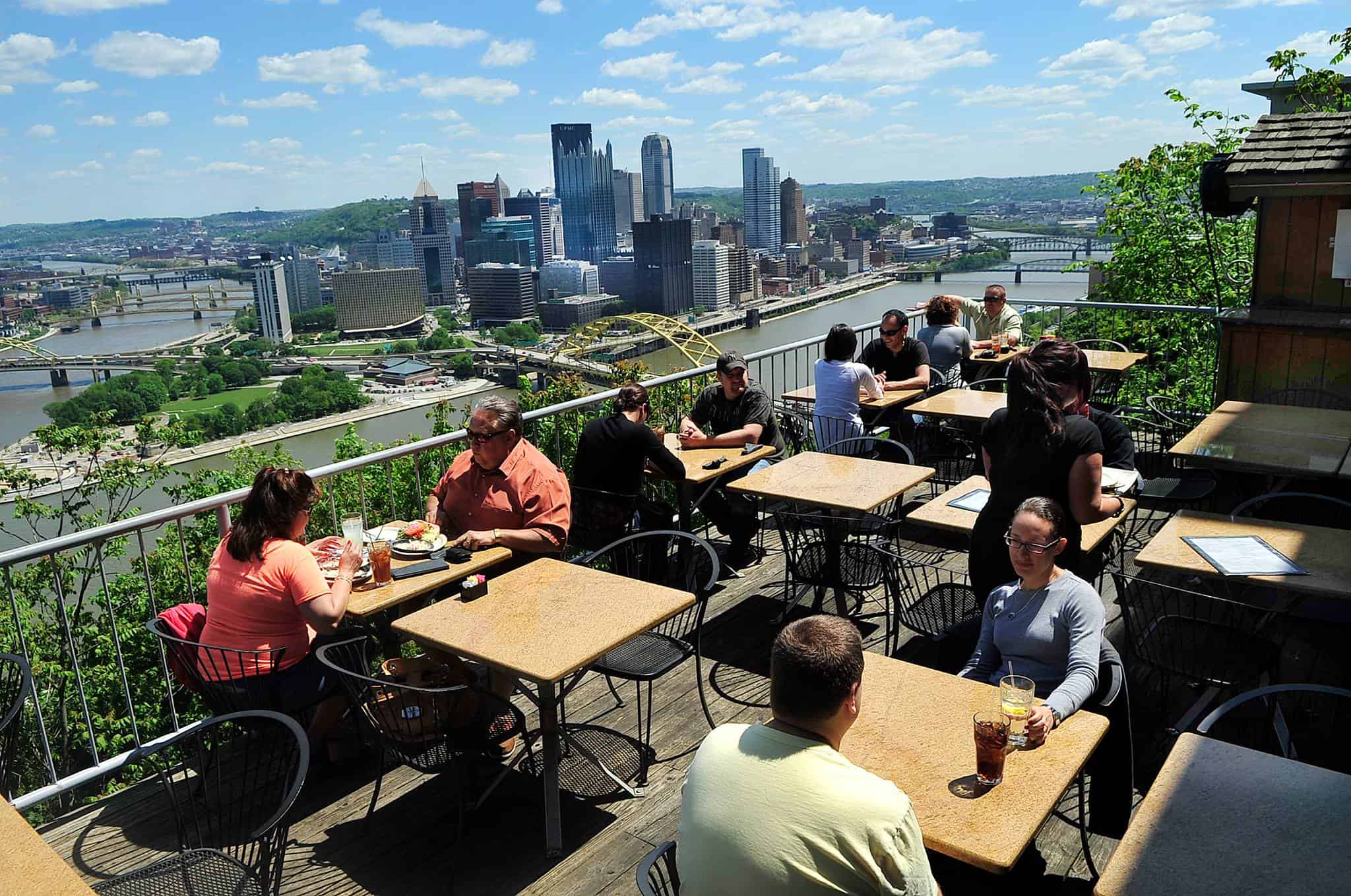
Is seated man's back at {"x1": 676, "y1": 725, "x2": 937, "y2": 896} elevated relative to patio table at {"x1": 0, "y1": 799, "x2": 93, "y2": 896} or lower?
elevated

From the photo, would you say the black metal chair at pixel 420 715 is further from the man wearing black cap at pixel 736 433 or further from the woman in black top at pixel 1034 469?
the man wearing black cap at pixel 736 433

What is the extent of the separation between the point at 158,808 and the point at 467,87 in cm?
13740

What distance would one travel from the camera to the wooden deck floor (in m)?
2.92

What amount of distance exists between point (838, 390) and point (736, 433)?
91 centimetres

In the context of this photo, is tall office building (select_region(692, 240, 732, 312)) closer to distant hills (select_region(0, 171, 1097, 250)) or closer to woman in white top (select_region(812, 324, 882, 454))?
distant hills (select_region(0, 171, 1097, 250))

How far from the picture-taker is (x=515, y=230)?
451ft

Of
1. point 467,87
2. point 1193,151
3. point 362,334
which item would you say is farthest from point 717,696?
point 467,87

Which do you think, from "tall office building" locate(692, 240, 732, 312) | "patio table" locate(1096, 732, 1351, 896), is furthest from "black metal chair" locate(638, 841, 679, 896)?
"tall office building" locate(692, 240, 732, 312)

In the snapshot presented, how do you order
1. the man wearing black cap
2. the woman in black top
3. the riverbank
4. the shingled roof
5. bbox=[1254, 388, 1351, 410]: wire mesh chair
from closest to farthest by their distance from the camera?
the woman in black top, the man wearing black cap, bbox=[1254, 388, 1351, 410]: wire mesh chair, the shingled roof, the riverbank

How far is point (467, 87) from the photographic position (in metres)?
127

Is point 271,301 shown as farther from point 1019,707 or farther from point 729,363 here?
point 1019,707

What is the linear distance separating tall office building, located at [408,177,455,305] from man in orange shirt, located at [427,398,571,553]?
114443mm

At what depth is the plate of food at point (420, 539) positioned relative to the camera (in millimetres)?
3861

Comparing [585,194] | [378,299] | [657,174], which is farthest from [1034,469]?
[657,174]
